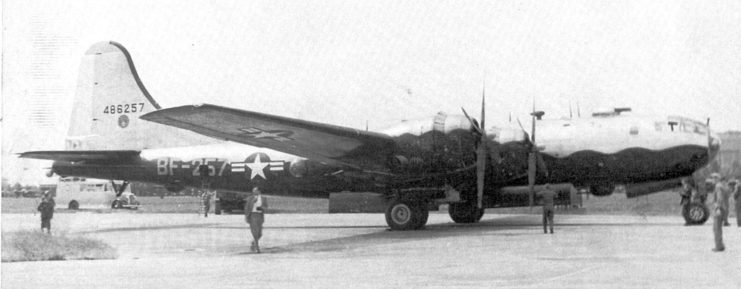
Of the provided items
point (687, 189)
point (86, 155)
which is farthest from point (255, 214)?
point (687, 189)

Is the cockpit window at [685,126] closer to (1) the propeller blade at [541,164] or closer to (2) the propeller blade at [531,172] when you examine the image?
(1) the propeller blade at [541,164]

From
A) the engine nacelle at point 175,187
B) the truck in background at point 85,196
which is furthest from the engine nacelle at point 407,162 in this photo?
the truck in background at point 85,196

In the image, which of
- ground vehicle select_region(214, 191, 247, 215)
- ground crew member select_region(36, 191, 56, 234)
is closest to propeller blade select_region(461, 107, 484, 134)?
ground crew member select_region(36, 191, 56, 234)

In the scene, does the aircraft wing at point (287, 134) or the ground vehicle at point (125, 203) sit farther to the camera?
the ground vehicle at point (125, 203)

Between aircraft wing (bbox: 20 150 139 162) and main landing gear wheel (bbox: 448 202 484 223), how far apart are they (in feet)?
27.7

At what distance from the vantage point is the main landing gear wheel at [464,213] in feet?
60.4

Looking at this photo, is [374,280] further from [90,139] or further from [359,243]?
[90,139]

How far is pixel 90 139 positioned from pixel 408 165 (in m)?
8.78

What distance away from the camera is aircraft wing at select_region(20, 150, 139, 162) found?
17.0 meters

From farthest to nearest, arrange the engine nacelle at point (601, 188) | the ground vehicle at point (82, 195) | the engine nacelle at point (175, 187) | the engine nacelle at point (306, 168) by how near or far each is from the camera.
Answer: the ground vehicle at point (82, 195) < the engine nacelle at point (175, 187) < the engine nacelle at point (306, 168) < the engine nacelle at point (601, 188)

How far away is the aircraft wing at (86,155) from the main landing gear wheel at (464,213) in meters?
8.45

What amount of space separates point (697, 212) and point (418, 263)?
29.5 ft

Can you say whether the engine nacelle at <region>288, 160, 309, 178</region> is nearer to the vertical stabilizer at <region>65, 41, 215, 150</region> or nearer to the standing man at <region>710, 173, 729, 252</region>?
the vertical stabilizer at <region>65, 41, 215, 150</region>

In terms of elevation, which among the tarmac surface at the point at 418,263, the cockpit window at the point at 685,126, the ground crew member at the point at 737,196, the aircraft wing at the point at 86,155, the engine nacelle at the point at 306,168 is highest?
the cockpit window at the point at 685,126
